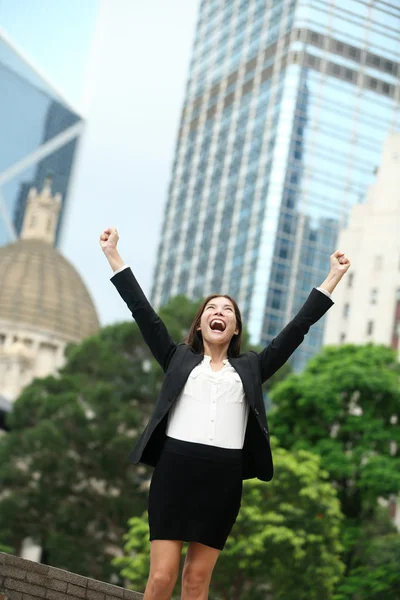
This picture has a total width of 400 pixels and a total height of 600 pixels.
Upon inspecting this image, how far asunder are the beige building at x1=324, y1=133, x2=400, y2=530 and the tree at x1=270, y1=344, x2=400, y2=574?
23.5 m

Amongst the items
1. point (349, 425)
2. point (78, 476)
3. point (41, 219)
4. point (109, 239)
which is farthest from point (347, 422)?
point (41, 219)

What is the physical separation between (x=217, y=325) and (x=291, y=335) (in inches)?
15.3

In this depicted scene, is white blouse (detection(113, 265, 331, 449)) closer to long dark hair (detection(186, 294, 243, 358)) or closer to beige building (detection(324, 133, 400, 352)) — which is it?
long dark hair (detection(186, 294, 243, 358))

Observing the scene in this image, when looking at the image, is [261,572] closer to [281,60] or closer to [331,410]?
[331,410]

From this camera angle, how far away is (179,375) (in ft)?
20.3

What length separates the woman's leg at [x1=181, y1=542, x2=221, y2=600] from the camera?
19.4 ft

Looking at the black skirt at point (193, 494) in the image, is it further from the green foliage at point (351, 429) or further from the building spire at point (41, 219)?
the building spire at point (41, 219)

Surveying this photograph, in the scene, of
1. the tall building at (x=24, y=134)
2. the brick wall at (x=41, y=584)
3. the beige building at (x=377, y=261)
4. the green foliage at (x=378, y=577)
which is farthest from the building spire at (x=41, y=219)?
the brick wall at (x=41, y=584)

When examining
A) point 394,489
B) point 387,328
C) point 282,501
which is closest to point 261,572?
point 282,501

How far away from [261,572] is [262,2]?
3508 inches

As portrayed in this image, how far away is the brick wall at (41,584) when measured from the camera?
7.97 m

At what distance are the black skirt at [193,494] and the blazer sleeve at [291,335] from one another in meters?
0.62

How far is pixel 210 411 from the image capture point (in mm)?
6082

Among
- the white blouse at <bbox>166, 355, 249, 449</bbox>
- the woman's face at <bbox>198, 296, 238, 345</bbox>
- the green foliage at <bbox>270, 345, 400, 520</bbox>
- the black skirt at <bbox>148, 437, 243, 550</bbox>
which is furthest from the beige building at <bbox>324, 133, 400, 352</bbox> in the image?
the black skirt at <bbox>148, 437, 243, 550</bbox>
